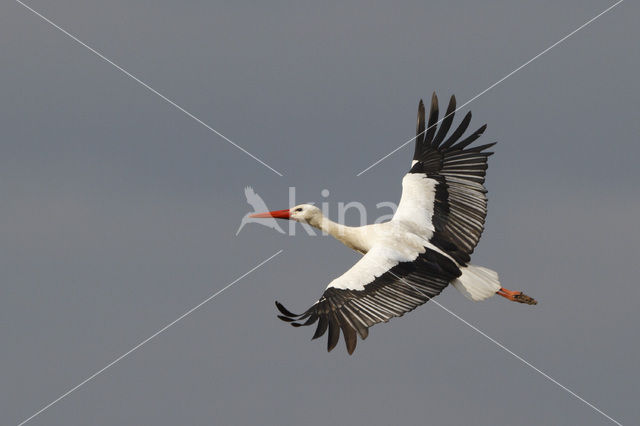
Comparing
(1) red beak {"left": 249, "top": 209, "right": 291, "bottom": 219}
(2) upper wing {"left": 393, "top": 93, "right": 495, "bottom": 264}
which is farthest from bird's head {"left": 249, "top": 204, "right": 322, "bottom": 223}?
(2) upper wing {"left": 393, "top": 93, "right": 495, "bottom": 264}

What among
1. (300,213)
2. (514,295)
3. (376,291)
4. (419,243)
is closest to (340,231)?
(300,213)

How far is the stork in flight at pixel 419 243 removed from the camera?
13.8 metres

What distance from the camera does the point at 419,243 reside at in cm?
→ 1481

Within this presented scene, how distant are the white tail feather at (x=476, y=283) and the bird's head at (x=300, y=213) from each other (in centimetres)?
262

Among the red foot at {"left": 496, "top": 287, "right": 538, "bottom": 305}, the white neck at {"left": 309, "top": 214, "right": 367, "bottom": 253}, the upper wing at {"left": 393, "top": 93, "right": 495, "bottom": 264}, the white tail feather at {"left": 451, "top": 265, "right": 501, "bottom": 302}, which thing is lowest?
the red foot at {"left": 496, "top": 287, "right": 538, "bottom": 305}

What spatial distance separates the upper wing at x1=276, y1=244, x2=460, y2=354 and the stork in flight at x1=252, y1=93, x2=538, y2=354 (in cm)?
1

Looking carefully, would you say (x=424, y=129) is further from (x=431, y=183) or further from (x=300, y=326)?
(x=300, y=326)

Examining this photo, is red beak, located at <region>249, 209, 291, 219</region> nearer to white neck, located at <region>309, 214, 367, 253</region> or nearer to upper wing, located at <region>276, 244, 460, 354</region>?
white neck, located at <region>309, 214, 367, 253</region>

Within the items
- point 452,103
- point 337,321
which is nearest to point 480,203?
point 452,103

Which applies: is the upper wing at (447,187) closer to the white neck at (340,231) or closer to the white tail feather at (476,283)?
the white tail feather at (476,283)

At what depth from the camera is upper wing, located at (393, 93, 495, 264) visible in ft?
50.2

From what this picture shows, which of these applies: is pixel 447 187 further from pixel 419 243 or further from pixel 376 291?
pixel 376 291

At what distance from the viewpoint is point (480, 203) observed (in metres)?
15.5

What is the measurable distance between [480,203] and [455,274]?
1364 millimetres
